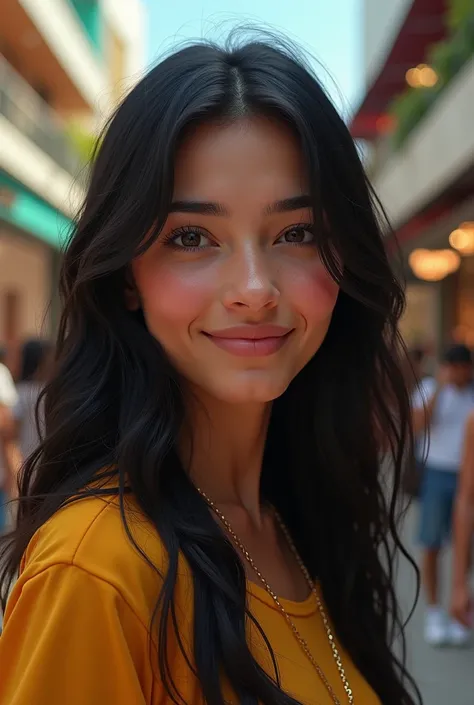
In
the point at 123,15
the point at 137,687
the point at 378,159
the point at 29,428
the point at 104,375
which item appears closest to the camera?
the point at 137,687

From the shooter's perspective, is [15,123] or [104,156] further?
[15,123]

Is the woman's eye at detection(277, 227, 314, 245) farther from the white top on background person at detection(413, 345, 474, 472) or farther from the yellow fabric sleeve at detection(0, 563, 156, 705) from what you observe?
the white top on background person at detection(413, 345, 474, 472)

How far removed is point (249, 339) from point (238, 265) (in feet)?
0.38

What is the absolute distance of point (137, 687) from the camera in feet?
3.13

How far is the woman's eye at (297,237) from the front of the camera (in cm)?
123

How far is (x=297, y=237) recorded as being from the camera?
125 centimetres

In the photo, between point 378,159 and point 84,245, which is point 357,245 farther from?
point 378,159

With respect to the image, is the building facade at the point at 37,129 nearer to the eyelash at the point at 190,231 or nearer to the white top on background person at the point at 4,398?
the white top on background person at the point at 4,398

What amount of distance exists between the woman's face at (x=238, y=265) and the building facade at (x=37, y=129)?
672 centimetres

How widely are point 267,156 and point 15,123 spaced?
10053 mm

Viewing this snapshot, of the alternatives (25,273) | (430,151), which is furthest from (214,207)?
(25,273)

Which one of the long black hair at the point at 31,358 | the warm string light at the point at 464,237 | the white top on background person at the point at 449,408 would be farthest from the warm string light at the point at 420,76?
the long black hair at the point at 31,358

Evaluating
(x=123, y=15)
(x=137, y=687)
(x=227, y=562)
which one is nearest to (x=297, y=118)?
(x=227, y=562)

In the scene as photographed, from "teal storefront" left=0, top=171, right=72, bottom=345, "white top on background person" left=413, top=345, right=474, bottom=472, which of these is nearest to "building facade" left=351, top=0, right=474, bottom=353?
"white top on background person" left=413, top=345, right=474, bottom=472
